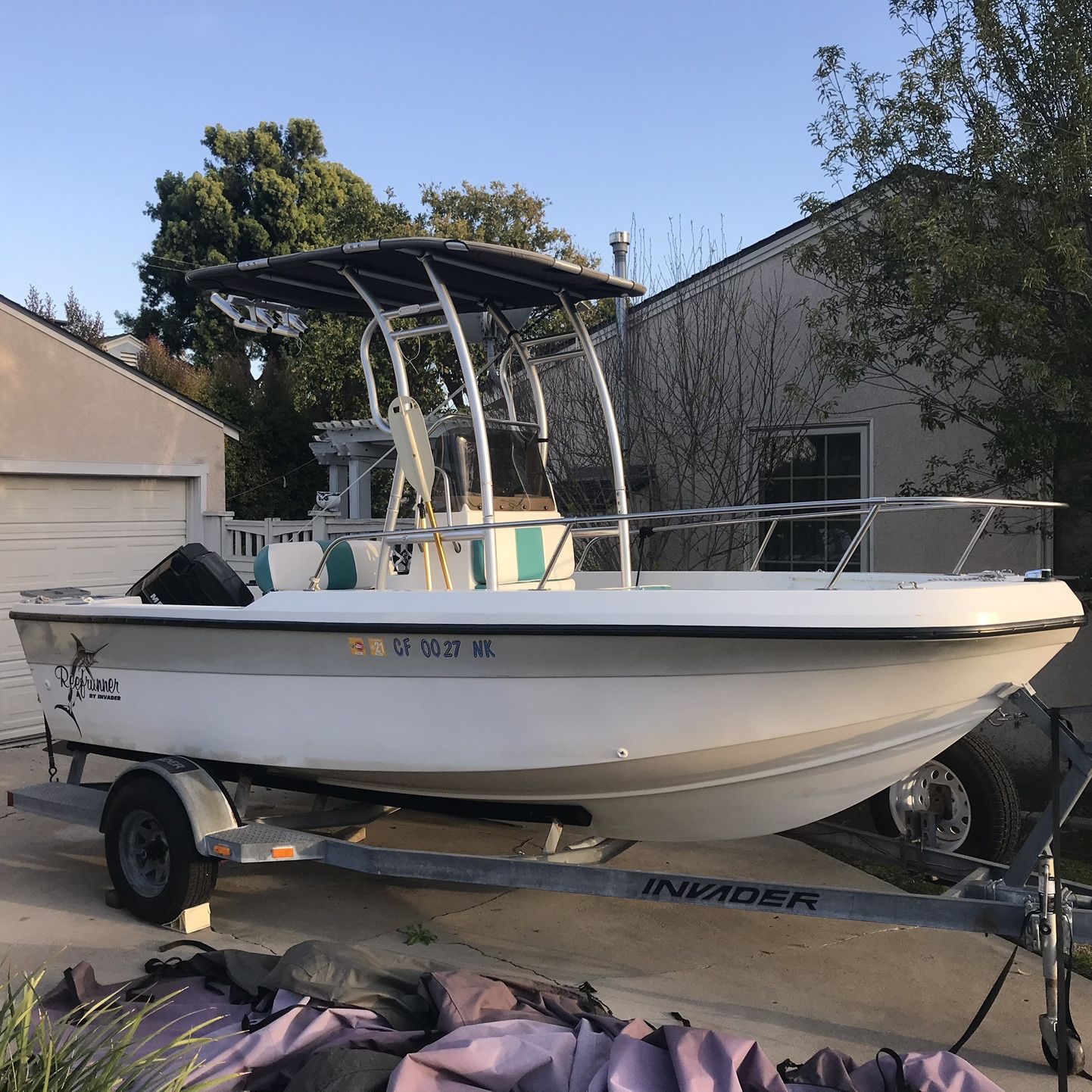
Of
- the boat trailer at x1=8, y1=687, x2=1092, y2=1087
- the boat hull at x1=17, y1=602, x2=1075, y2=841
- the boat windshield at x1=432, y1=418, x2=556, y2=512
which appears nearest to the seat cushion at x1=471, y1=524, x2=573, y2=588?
the boat windshield at x1=432, y1=418, x2=556, y2=512

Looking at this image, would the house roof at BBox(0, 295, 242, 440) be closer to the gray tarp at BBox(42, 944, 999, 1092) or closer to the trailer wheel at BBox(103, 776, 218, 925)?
the trailer wheel at BBox(103, 776, 218, 925)

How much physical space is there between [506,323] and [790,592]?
8.03ft

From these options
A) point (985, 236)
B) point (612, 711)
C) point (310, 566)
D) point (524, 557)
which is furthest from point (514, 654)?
point (985, 236)

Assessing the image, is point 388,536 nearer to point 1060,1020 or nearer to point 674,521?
point 1060,1020

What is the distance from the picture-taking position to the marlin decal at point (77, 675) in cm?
524

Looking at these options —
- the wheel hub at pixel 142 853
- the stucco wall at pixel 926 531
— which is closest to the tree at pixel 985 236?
the stucco wall at pixel 926 531

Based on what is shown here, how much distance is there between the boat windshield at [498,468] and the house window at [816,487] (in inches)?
132

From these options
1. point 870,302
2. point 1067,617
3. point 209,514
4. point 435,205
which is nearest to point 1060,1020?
point 1067,617

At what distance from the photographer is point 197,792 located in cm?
457

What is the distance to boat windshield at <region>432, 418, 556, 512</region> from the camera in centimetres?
499

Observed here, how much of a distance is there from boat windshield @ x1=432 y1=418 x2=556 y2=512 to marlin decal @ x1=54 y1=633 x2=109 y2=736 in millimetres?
1846

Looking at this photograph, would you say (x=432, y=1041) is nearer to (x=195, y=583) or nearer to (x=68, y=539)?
(x=195, y=583)

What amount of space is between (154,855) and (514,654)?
215 cm

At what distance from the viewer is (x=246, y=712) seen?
183 inches
